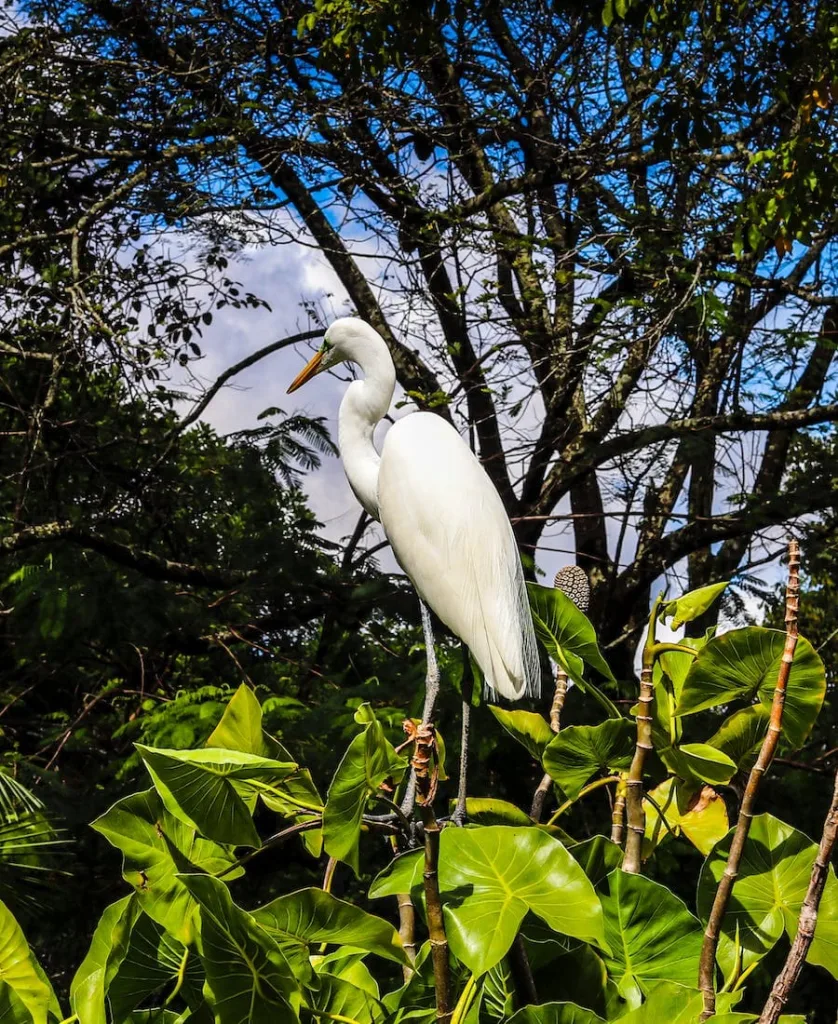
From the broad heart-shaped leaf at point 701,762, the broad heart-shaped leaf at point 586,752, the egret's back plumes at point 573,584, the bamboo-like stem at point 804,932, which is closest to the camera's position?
the bamboo-like stem at point 804,932

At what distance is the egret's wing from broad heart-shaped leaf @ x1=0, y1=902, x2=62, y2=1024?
103 centimetres

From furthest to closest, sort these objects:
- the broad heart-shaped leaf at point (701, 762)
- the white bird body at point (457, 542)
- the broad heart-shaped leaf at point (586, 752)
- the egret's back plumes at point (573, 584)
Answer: the white bird body at point (457, 542), the egret's back plumes at point (573, 584), the broad heart-shaped leaf at point (586, 752), the broad heart-shaped leaf at point (701, 762)

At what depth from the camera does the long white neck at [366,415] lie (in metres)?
2.42

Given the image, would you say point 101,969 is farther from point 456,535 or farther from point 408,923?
point 456,535

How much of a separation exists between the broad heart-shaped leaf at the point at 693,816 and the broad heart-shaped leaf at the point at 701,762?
0.20 ft

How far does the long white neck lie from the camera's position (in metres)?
2.42

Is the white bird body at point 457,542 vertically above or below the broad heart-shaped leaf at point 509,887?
above

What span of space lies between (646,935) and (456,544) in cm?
107

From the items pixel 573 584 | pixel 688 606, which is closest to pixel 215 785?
pixel 688 606

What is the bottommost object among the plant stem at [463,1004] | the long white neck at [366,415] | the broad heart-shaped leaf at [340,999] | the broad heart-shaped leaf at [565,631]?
the broad heart-shaped leaf at [340,999]

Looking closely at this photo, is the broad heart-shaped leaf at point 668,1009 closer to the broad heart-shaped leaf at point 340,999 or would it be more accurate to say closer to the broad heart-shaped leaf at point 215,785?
the broad heart-shaped leaf at point 340,999

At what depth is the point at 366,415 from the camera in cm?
244

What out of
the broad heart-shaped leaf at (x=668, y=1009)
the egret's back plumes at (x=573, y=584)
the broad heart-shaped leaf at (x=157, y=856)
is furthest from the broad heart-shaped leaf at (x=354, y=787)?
the egret's back plumes at (x=573, y=584)

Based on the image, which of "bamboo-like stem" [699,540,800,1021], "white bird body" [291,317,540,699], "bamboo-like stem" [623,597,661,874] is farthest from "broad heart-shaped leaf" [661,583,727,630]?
"white bird body" [291,317,540,699]
